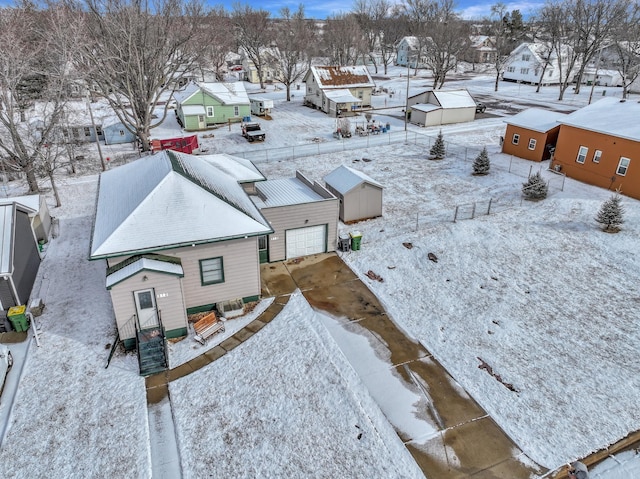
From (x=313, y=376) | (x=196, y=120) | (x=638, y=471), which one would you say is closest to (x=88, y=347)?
(x=313, y=376)

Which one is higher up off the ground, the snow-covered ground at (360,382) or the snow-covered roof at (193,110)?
the snow-covered roof at (193,110)

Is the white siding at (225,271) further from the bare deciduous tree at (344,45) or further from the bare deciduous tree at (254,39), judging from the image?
the bare deciduous tree at (344,45)

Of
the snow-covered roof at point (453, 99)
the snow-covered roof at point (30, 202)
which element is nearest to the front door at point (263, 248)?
the snow-covered roof at point (30, 202)

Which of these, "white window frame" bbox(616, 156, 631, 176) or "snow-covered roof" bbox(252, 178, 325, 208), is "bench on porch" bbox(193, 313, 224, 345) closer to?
"snow-covered roof" bbox(252, 178, 325, 208)

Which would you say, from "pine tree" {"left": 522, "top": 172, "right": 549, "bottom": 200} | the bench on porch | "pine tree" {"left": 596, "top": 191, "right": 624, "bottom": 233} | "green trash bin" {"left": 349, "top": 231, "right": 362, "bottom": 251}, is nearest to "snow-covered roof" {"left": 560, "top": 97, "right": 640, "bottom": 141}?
"pine tree" {"left": 522, "top": 172, "right": 549, "bottom": 200}

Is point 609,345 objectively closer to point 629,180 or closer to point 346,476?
point 346,476

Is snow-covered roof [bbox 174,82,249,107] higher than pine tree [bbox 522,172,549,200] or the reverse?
higher
